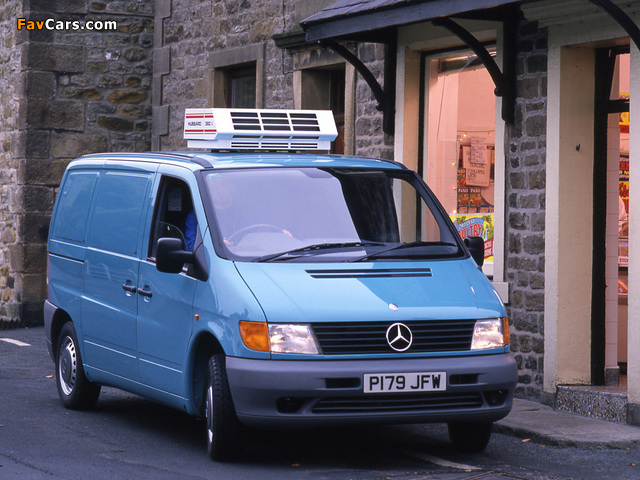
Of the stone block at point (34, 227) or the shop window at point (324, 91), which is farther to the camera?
the stone block at point (34, 227)

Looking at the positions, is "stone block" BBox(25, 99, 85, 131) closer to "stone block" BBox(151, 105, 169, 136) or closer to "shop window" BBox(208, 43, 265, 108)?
"stone block" BBox(151, 105, 169, 136)

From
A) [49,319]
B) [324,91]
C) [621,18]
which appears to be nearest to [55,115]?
[324,91]

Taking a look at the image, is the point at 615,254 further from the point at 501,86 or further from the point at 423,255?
the point at 423,255

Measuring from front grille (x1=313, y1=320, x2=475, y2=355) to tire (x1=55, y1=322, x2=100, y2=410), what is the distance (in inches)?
121

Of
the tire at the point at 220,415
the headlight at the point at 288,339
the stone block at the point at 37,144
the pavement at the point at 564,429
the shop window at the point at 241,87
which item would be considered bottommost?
the pavement at the point at 564,429

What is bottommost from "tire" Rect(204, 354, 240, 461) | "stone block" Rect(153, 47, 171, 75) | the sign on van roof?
"tire" Rect(204, 354, 240, 461)

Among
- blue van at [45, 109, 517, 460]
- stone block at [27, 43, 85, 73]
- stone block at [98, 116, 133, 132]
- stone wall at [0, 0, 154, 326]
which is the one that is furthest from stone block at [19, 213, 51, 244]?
blue van at [45, 109, 517, 460]

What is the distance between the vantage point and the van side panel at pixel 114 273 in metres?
8.20

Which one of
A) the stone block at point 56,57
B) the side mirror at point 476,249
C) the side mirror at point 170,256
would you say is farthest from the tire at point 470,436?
the stone block at point 56,57

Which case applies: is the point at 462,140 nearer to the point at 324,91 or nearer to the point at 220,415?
the point at 324,91

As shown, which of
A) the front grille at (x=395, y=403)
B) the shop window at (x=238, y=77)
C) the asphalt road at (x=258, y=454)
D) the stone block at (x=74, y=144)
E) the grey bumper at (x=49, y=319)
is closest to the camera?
the front grille at (x=395, y=403)

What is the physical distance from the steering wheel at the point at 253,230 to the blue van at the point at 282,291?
2cm

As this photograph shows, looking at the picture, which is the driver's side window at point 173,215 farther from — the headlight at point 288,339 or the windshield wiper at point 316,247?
the headlight at point 288,339

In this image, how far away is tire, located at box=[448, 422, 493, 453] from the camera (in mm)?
A: 7547
